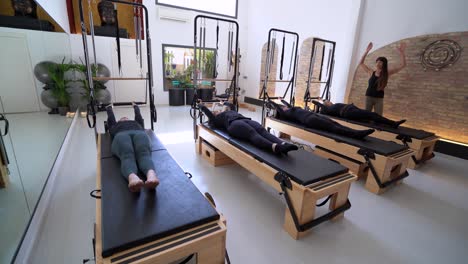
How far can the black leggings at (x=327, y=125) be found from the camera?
2865 millimetres

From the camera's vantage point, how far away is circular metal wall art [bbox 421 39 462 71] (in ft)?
11.8

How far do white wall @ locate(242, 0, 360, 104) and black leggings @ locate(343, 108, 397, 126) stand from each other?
4.88 feet

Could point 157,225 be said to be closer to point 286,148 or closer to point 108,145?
point 286,148

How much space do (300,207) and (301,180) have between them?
0.62 feet

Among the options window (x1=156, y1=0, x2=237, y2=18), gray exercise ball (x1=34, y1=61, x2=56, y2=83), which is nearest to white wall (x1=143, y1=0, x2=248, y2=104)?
window (x1=156, y1=0, x2=237, y2=18)

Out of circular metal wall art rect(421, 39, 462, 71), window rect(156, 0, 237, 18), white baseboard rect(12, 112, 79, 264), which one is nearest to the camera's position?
white baseboard rect(12, 112, 79, 264)

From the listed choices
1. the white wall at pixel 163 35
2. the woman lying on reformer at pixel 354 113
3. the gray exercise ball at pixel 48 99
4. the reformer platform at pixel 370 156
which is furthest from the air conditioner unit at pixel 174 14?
the reformer platform at pixel 370 156

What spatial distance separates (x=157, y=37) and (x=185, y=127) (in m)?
3.32

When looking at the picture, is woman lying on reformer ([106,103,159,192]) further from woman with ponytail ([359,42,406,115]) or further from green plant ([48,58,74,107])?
woman with ponytail ([359,42,406,115])

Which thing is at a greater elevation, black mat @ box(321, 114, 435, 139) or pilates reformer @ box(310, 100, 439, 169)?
black mat @ box(321, 114, 435, 139)

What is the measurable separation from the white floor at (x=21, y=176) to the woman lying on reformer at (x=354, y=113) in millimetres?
3975

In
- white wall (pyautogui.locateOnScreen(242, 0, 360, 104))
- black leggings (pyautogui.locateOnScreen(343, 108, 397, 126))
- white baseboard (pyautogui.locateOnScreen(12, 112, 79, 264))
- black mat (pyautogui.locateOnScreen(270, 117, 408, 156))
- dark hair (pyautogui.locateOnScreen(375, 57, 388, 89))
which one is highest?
white wall (pyautogui.locateOnScreen(242, 0, 360, 104))

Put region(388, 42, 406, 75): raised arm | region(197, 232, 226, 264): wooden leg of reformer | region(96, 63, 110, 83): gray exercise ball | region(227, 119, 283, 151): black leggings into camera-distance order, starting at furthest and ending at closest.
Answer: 1. region(96, 63, 110, 83): gray exercise ball
2. region(388, 42, 406, 75): raised arm
3. region(227, 119, 283, 151): black leggings
4. region(197, 232, 226, 264): wooden leg of reformer

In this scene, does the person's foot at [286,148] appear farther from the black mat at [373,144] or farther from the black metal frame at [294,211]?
the black mat at [373,144]
